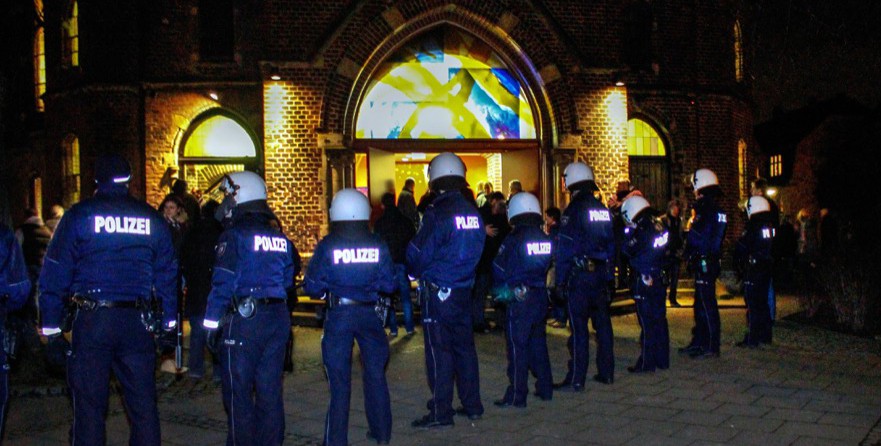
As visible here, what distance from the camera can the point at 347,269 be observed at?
620 centimetres

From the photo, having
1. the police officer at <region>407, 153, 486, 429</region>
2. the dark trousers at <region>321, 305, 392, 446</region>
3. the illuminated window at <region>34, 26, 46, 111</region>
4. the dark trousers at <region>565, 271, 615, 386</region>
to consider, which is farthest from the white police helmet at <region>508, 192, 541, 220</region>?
the illuminated window at <region>34, 26, 46, 111</region>

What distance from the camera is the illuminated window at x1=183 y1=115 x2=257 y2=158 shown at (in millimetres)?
17141

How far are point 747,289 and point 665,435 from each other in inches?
190

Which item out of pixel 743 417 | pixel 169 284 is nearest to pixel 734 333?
pixel 743 417

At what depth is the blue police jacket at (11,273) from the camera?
5.29 metres

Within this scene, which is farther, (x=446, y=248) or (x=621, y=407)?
(x=621, y=407)

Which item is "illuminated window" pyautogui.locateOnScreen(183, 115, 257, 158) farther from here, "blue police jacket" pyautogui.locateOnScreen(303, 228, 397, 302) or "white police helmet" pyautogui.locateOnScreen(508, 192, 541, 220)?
"blue police jacket" pyautogui.locateOnScreen(303, 228, 397, 302)

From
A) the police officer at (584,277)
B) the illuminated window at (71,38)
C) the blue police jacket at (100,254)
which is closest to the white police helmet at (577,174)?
the police officer at (584,277)

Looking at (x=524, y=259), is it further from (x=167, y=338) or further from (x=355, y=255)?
(x=167, y=338)

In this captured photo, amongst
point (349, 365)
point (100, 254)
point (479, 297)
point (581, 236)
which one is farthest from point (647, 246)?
point (100, 254)

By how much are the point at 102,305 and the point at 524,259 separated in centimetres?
375

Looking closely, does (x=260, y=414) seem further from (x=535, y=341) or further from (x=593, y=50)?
(x=593, y=50)

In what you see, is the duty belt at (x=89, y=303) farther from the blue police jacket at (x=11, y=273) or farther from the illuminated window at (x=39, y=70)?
the illuminated window at (x=39, y=70)

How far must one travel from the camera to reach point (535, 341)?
7.86 m
